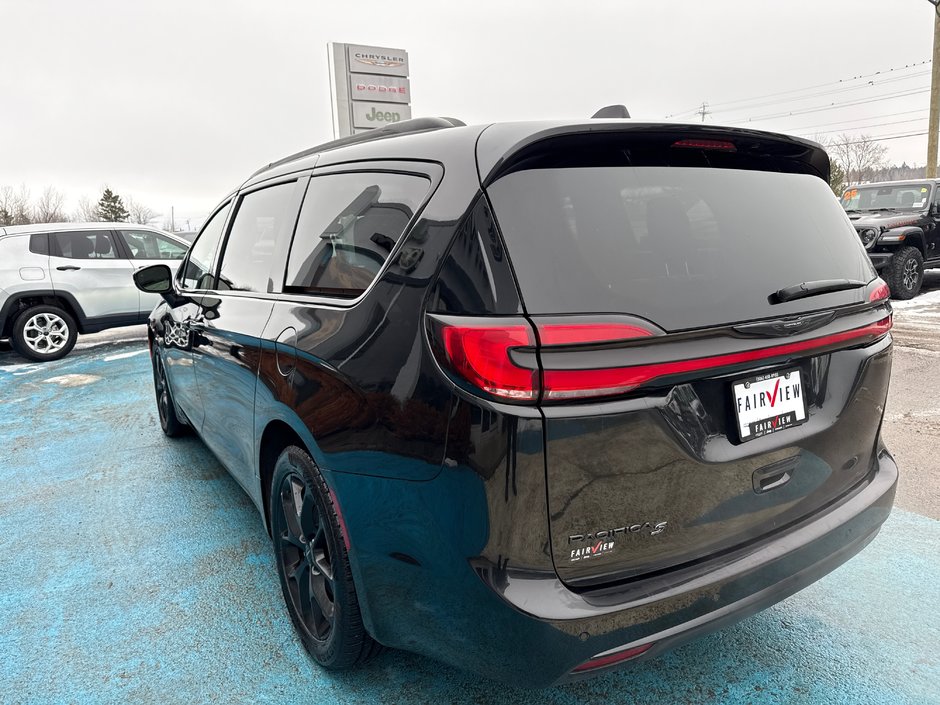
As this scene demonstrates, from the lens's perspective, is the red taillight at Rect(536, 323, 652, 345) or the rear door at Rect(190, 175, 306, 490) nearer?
the red taillight at Rect(536, 323, 652, 345)

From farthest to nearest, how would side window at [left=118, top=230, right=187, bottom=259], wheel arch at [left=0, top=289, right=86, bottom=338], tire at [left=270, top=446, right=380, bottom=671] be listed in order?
side window at [left=118, top=230, right=187, bottom=259]
wheel arch at [left=0, top=289, right=86, bottom=338]
tire at [left=270, top=446, right=380, bottom=671]

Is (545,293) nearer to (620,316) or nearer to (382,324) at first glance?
(620,316)

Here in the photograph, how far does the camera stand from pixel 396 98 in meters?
19.8

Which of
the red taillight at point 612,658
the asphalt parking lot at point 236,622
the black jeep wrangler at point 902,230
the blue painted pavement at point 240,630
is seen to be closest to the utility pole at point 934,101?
the black jeep wrangler at point 902,230

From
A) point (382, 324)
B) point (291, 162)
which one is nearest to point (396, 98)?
point (291, 162)

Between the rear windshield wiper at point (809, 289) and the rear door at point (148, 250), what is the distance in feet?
28.8

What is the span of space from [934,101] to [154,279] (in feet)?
78.5

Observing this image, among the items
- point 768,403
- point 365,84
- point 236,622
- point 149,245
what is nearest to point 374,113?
point 365,84

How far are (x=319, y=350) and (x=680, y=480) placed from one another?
1093mm

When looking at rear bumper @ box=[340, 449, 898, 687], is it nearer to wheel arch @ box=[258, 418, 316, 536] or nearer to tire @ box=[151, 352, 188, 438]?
wheel arch @ box=[258, 418, 316, 536]

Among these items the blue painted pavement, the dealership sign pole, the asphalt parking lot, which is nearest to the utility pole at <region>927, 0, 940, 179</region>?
the dealership sign pole

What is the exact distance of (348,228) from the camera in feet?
6.62

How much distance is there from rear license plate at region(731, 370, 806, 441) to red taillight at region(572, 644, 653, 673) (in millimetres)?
582

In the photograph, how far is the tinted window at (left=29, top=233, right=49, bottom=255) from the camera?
27.9 feet
